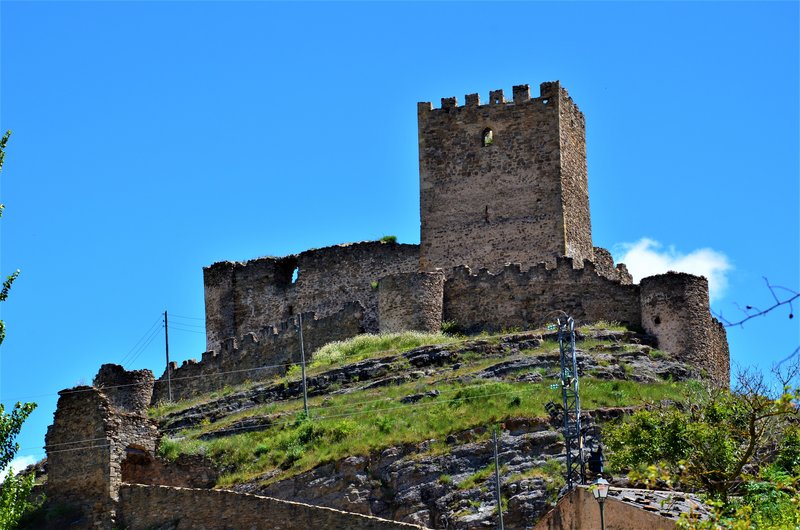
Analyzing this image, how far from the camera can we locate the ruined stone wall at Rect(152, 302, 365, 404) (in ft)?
179

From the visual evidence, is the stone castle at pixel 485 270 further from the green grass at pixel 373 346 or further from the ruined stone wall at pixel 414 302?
the green grass at pixel 373 346

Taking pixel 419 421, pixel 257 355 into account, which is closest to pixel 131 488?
pixel 419 421

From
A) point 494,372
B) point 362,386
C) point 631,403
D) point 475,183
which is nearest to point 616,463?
point 631,403

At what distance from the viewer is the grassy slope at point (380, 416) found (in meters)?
44.4

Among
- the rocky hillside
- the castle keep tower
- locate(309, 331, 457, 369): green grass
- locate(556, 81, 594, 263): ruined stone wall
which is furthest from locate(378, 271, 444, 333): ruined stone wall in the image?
locate(556, 81, 594, 263): ruined stone wall

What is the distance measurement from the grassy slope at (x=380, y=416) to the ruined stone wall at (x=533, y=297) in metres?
2.28

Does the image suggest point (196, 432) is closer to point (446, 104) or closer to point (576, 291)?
point (576, 291)

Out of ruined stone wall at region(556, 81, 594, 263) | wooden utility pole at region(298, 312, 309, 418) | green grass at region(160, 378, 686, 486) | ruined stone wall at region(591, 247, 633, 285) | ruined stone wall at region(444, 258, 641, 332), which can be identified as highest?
ruined stone wall at region(556, 81, 594, 263)

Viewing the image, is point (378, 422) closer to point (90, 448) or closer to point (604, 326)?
point (90, 448)

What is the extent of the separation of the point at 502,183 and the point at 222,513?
1942 centimetres

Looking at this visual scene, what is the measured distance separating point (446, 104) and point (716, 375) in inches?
565

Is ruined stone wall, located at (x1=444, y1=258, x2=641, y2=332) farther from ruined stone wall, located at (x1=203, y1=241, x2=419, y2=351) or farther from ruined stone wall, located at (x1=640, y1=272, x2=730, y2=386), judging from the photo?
ruined stone wall, located at (x1=203, y1=241, x2=419, y2=351)

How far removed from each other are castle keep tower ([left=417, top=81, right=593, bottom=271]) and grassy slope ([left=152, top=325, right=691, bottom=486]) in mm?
7416

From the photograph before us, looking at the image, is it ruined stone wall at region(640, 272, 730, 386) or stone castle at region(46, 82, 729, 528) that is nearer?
stone castle at region(46, 82, 729, 528)
